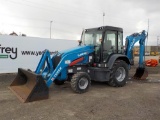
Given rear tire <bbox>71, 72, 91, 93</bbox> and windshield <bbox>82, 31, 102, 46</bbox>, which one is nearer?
rear tire <bbox>71, 72, 91, 93</bbox>

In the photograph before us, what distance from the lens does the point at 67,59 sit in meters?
7.81

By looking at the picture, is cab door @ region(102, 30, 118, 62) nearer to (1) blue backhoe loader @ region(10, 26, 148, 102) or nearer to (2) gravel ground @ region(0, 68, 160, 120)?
(1) blue backhoe loader @ region(10, 26, 148, 102)

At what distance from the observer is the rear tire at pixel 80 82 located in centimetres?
743

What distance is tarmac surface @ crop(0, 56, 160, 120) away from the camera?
5.25 meters

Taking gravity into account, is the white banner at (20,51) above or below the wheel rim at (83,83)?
above

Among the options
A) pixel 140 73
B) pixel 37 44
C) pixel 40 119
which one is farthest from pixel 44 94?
pixel 37 44

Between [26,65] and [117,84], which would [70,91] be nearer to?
[117,84]

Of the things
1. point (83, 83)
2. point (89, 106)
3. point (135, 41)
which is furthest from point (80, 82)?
point (135, 41)

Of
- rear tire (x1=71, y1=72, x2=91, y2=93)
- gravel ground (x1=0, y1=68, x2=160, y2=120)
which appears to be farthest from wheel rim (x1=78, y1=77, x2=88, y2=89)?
gravel ground (x1=0, y1=68, x2=160, y2=120)

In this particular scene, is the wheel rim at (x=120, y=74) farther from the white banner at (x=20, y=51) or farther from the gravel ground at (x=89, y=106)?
the white banner at (x=20, y=51)

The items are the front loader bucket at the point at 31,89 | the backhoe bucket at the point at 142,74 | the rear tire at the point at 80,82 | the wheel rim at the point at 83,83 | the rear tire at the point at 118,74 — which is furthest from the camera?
the backhoe bucket at the point at 142,74

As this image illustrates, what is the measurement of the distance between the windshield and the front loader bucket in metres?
2.96

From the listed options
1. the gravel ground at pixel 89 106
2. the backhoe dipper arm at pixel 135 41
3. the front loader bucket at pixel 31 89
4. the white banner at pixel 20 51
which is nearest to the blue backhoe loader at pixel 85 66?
the front loader bucket at pixel 31 89

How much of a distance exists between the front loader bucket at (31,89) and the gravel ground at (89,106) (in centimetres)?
18
